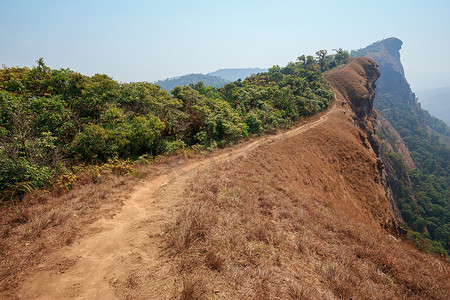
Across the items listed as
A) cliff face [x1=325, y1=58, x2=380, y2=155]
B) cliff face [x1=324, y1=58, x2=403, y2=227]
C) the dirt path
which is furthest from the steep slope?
cliff face [x1=325, y1=58, x2=380, y2=155]

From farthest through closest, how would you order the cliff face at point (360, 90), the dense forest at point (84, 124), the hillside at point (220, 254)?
the cliff face at point (360, 90), the dense forest at point (84, 124), the hillside at point (220, 254)

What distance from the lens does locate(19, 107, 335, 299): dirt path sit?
14.0 feet

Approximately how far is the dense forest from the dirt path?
450cm

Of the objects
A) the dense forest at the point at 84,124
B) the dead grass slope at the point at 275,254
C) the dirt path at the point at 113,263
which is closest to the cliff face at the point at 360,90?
the dense forest at the point at 84,124

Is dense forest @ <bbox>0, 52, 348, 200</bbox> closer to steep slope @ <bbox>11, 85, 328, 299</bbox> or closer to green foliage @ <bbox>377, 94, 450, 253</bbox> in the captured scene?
steep slope @ <bbox>11, 85, 328, 299</bbox>

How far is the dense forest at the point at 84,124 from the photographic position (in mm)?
8883

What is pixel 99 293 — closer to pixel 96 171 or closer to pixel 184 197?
pixel 184 197

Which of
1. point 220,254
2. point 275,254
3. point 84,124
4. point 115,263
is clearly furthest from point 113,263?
point 84,124

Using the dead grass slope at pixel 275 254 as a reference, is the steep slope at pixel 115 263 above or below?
above

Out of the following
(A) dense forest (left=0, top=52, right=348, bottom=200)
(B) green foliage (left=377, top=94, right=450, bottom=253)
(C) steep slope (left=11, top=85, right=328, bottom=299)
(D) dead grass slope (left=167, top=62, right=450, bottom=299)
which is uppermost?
(A) dense forest (left=0, top=52, right=348, bottom=200)

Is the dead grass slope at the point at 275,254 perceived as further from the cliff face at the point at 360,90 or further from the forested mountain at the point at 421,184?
the cliff face at the point at 360,90

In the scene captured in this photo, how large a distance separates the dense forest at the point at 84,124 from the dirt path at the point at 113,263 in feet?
14.8

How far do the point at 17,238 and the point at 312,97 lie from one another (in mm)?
51610

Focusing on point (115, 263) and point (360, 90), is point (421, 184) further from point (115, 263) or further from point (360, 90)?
point (115, 263)
